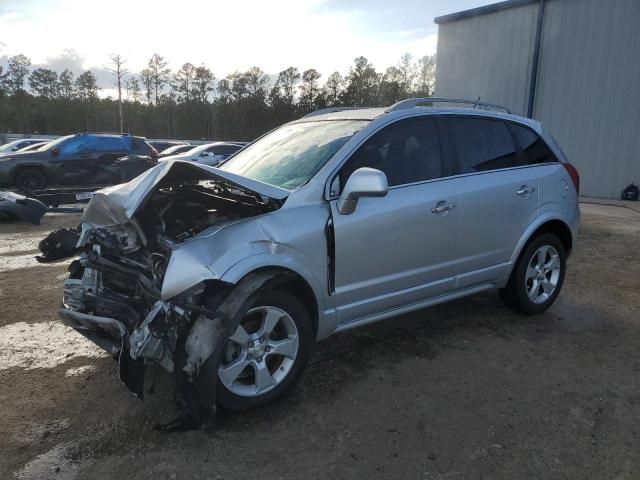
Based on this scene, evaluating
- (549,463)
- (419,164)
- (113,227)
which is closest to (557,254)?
(419,164)

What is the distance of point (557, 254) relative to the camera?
4.68 metres

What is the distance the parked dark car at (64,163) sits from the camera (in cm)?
1369

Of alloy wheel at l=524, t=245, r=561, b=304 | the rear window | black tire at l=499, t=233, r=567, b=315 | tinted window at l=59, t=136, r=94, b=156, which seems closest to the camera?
black tire at l=499, t=233, r=567, b=315

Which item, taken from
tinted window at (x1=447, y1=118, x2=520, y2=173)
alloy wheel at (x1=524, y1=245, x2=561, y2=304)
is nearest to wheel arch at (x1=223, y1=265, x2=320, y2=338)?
tinted window at (x1=447, y1=118, x2=520, y2=173)

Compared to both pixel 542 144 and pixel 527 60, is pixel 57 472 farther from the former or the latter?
pixel 527 60

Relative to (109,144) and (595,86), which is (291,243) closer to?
(109,144)

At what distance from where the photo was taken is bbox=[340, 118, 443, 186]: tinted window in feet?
11.3

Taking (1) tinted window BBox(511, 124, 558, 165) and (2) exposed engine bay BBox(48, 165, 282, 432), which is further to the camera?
(1) tinted window BBox(511, 124, 558, 165)

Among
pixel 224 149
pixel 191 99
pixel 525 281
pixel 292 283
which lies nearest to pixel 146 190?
pixel 292 283

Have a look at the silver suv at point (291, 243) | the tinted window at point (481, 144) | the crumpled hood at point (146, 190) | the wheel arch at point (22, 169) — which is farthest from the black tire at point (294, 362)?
the wheel arch at point (22, 169)

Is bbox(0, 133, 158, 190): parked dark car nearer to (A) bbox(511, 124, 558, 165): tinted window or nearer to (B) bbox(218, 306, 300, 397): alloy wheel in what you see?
(A) bbox(511, 124, 558, 165): tinted window

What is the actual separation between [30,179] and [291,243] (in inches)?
532

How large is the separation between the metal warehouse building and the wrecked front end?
14614 millimetres

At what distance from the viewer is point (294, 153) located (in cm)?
369
